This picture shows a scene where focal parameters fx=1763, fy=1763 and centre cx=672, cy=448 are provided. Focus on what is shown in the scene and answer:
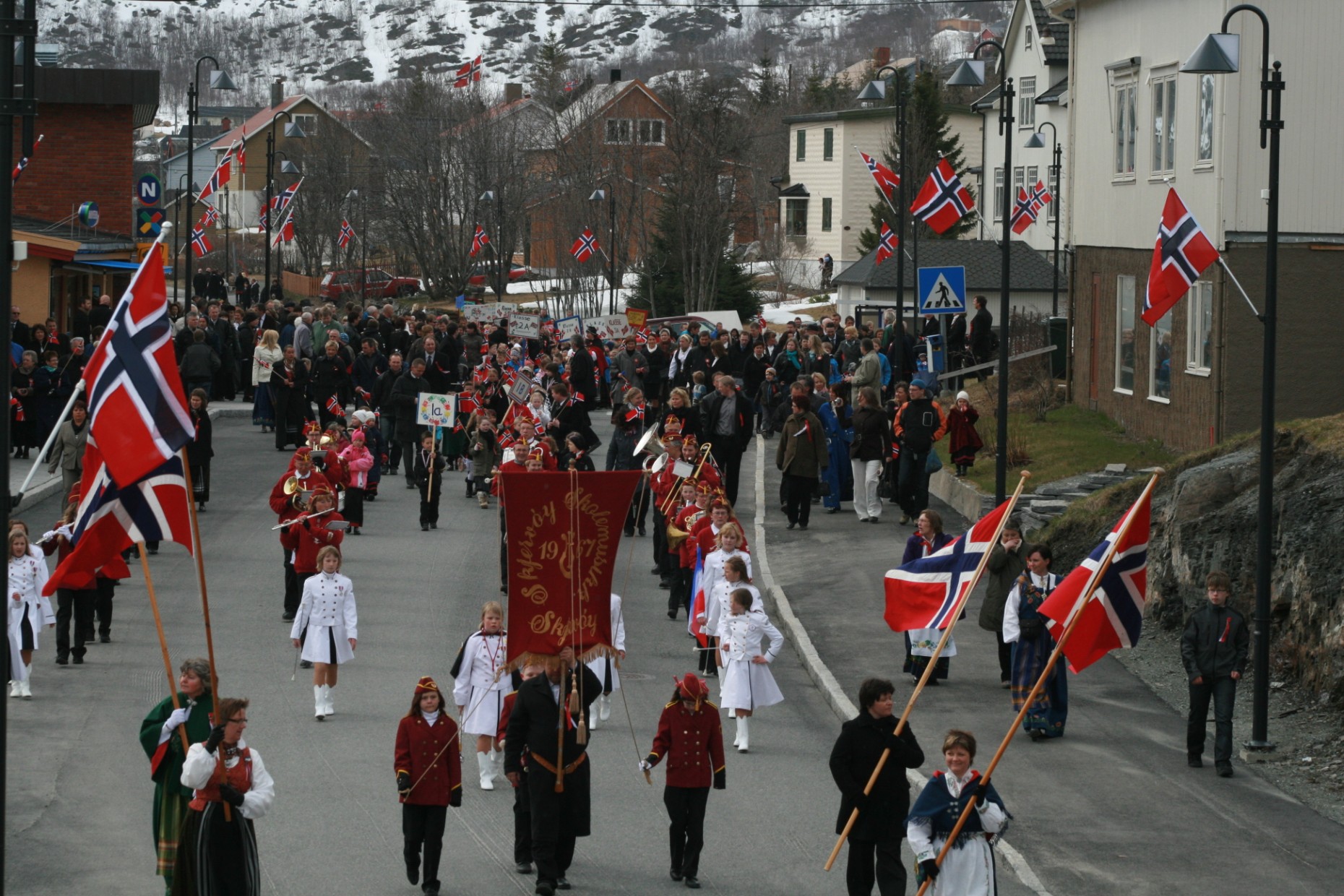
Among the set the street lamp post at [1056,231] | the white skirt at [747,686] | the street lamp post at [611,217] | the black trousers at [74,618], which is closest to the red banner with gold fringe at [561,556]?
the white skirt at [747,686]

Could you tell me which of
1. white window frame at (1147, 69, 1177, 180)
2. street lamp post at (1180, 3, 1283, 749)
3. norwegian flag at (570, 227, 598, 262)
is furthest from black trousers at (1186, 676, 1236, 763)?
norwegian flag at (570, 227, 598, 262)

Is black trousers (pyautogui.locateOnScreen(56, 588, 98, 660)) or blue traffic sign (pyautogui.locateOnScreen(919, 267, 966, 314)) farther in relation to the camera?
blue traffic sign (pyautogui.locateOnScreen(919, 267, 966, 314))

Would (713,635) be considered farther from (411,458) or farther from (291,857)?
(411,458)

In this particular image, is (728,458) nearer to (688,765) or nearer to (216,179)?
(688,765)

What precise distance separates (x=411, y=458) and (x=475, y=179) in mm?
42124

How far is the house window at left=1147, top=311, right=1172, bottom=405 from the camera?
25922mm

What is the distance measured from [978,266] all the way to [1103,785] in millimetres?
37346

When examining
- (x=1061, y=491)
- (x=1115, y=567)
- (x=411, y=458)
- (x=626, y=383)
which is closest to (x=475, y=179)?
(x=626, y=383)

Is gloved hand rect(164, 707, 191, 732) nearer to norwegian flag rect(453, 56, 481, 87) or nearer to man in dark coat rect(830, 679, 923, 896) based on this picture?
man in dark coat rect(830, 679, 923, 896)

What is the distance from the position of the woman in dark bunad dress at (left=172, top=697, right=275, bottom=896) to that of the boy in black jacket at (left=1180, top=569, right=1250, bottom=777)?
752 centimetres

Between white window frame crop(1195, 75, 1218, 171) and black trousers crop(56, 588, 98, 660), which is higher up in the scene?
white window frame crop(1195, 75, 1218, 171)

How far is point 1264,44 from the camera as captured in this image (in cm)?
1427

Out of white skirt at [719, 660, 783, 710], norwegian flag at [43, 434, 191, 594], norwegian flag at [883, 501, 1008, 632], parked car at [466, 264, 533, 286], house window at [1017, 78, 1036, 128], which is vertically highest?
house window at [1017, 78, 1036, 128]

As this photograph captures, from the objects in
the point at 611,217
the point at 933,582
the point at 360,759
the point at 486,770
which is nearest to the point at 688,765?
the point at 486,770
